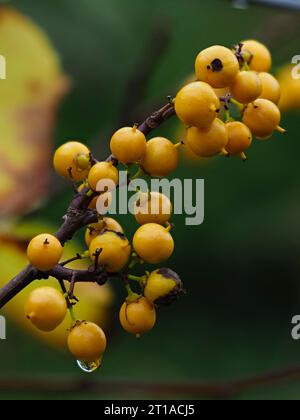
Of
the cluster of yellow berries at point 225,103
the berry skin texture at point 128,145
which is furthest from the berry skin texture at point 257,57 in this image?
the berry skin texture at point 128,145

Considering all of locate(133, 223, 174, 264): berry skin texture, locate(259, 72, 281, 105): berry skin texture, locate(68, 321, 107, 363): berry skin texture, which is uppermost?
locate(259, 72, 281, 105): berry skin texture

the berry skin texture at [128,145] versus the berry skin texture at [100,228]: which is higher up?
the berry skin texture at [128,145]

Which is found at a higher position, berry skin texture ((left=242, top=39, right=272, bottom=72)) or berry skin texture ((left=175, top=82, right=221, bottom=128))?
berry skin texture ((left=242, top=39, right=272, bottom=72))

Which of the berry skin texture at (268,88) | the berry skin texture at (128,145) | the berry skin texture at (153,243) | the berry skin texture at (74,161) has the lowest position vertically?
the berry skin texture at (153,243)

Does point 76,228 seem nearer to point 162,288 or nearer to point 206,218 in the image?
point 162,288

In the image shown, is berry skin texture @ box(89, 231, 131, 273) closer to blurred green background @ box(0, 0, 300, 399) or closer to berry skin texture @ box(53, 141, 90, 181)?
berry skin texture @ box(53, 141, 90, 181)

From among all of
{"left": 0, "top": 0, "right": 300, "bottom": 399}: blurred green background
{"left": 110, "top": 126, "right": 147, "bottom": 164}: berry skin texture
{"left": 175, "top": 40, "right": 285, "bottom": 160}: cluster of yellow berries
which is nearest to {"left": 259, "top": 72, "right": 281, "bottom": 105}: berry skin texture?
{"left": 175, "top": 40, "right": 285, "bottom": 160}: cluster of yellow berries

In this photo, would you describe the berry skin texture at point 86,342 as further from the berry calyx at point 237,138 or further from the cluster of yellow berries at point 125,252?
the berry calyx at point 237,138
